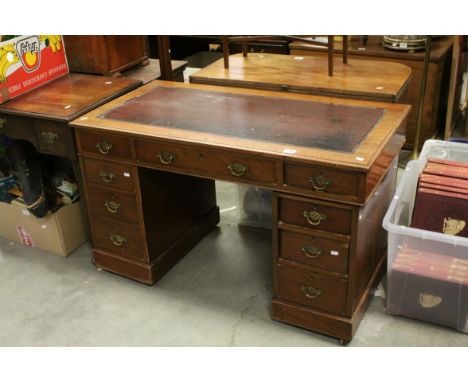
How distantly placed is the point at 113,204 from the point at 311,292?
83cm

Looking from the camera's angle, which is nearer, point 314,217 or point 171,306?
point 314,217

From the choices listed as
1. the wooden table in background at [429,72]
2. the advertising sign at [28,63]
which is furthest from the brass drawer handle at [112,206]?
the wooden table in background at [429,72]

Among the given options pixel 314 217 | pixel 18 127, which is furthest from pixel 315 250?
pixel 18 127

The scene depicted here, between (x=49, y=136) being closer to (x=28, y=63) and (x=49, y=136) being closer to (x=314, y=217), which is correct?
(x=28, y=63)

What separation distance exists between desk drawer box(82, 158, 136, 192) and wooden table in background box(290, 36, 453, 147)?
1632 millimetres

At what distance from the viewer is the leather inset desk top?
1.72m

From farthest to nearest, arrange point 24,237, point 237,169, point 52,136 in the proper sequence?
1. point 24,237
2. point 52,136
3. point 237,169

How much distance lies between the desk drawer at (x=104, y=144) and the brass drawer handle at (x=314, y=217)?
670mm

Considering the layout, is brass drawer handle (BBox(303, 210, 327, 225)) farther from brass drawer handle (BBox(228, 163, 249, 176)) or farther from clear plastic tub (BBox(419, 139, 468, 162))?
clear plastic tub (BBox(419, 139, 468, 162))

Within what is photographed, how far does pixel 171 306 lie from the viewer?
6.95 ft

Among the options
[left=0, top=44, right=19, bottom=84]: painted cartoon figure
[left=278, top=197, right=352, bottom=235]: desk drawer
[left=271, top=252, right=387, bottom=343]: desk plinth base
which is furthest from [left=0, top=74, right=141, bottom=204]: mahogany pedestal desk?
[left=271, top=252, right=387, bottom=343]: desk plinth base

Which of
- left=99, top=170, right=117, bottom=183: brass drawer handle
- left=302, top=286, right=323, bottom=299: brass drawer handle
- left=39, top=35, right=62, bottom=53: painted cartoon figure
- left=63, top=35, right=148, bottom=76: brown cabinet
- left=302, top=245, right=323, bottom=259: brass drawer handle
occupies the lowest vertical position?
left=302, top=286, right=323, bottom=299: brass drawer handle

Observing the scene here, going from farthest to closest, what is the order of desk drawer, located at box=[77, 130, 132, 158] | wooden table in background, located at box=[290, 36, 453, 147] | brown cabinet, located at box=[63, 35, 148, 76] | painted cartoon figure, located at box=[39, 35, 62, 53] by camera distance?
1. wooden table in background, located at box=[290, 36, 453, 147]
2. brown cabinet, located at box=[63, 35, 148, 76]
3. painted cartoon figure, located at box=[39, 35, 62, 53]
4. desk drawer, located at box=[77, 130, 132, 158]

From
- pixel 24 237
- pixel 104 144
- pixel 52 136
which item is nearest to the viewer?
pixel 104 144
